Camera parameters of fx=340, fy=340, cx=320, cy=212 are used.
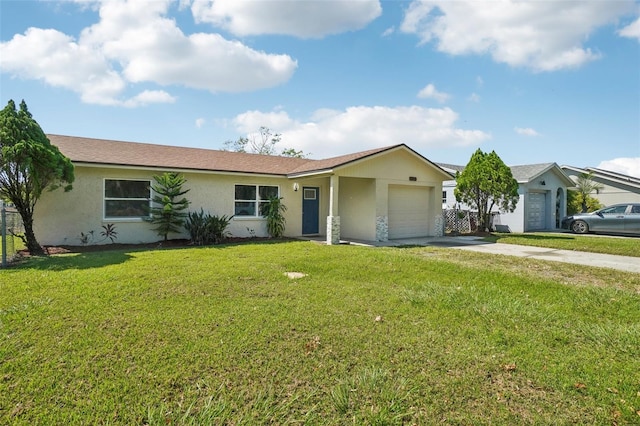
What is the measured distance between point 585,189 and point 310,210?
19.8 meters

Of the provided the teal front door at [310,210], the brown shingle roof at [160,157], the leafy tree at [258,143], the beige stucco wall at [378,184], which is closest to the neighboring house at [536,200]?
the beige stucco wall at [378,184]

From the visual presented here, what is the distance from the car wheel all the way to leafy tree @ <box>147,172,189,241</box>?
19412mm

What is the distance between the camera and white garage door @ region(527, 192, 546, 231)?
65.4 ft

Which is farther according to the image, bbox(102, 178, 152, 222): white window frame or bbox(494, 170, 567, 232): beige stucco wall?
bbox(494, 170, 567, 232): beige stucco wall

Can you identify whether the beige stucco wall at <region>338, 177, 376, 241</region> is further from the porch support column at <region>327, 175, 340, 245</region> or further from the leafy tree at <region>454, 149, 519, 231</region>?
the leafy tree at <region>454, 149, 519, 231</region>

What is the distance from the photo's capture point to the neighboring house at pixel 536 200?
19.0m

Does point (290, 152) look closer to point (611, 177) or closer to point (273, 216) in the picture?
point (273, 216)

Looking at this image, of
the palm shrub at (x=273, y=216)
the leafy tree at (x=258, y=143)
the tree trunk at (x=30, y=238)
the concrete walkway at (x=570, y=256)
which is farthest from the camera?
the leafy tree at (x=258, y=143)

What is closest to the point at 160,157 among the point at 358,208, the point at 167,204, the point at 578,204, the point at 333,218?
the point at 167,204

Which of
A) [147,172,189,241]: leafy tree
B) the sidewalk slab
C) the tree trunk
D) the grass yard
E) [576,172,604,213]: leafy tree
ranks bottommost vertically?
the grass yard

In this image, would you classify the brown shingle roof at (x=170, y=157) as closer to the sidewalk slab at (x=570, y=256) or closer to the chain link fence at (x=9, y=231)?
the chain link fence at (x=9, y=231)

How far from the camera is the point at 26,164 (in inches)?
350

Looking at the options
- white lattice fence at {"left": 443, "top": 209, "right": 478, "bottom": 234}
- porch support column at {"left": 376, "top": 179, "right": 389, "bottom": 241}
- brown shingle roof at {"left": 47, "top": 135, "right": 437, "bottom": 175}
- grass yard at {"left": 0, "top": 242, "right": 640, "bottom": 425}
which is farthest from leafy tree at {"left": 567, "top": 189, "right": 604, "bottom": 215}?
grass yard at {"left": 0, "top": 242, "right": 640, "bottom": 425}

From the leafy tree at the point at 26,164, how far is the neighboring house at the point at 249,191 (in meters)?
1.25
